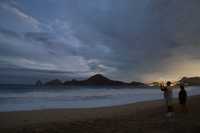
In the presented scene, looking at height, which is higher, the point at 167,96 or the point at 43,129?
the point at 167,96

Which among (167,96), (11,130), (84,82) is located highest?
(84,82)

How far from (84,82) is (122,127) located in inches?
3014

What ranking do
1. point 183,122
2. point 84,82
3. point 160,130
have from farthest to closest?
1. point 84,82
2. point 183,122
3. point 160,130

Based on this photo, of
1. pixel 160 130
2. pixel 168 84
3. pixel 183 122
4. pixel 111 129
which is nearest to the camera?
pixel 160 130

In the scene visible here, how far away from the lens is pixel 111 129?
7.57 meters

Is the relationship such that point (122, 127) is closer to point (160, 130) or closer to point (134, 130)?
point (134, 130)

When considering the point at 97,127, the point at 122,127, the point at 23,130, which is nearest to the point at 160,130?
the point at 122,127

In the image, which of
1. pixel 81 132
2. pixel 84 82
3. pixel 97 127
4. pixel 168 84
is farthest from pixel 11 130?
pixel 84 82

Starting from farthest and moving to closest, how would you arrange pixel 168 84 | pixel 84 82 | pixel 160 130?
1. pixel 84 82
2. pixel 168 84
3. pixel 160 130

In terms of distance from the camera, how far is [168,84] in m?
10.1

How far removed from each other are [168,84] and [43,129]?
569cm

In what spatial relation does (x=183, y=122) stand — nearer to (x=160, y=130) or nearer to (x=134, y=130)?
(x=160, y=130)

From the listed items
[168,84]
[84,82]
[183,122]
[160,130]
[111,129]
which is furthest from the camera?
[84,82]

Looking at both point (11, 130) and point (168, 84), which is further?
point (168, 84)
